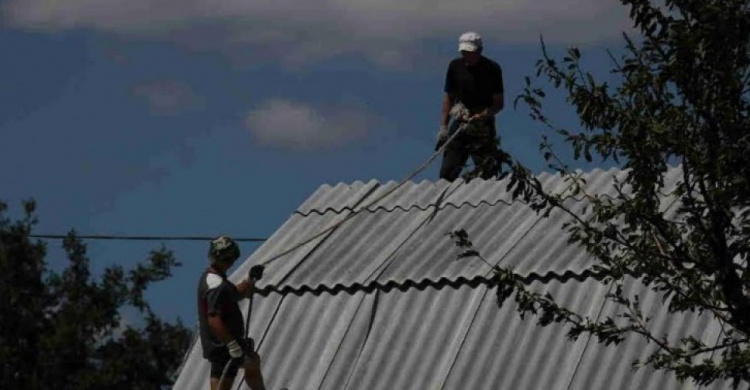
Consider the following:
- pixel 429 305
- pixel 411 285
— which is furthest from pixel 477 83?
pixel 429 305

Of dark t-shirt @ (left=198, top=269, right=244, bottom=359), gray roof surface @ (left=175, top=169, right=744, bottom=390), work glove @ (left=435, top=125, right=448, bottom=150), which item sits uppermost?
work glove @ (left=435, top=125, right=448, bottom=150)

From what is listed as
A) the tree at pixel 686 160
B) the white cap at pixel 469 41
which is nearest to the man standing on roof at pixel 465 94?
the white cap at pixel 469 41

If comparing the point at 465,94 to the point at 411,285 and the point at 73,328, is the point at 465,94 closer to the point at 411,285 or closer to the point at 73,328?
the point at 411,285

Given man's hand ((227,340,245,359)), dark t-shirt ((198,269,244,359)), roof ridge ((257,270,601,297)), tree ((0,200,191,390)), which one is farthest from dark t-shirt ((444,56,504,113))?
tree ((0,200,191,390))

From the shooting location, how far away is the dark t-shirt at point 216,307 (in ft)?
49.8

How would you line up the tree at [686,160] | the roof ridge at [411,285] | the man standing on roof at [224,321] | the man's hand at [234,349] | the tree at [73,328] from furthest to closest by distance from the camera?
1. the tree at [73,328]
2. the roof ridge at [411,285]
3. the man's hand at [234,349]
4. the man standing on roof at [224,321]
5. the tree at [686,160]

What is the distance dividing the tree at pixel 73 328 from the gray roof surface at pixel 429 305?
20.8 metres

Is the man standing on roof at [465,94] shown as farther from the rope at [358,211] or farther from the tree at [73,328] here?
the tree at [73,328]

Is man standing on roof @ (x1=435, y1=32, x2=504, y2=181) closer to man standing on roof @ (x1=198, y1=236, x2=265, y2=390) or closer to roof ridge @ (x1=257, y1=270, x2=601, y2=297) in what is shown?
roof ridge @ (x1=257, y1=270, x2=601, y2=297)

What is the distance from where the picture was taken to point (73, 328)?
3994cm

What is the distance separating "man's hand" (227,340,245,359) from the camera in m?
15.3

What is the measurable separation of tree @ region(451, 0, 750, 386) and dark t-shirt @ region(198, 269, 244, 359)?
11.9ft

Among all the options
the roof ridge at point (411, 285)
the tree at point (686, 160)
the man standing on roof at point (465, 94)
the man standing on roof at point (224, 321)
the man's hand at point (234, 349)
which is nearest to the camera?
the tree at point (686, 160)

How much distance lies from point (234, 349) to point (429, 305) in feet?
5.38
